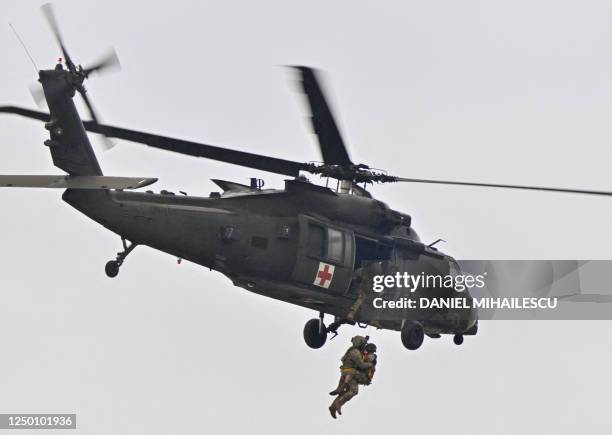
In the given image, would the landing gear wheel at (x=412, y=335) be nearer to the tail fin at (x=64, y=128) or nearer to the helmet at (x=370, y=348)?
the helmet at (x=370, y=348)

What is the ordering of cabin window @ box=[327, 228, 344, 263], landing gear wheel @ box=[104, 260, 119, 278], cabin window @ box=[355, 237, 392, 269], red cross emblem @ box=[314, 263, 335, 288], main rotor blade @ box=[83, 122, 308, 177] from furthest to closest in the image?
cabin window @ box=[355, 237, 392, 269] < cabin window @ box=[327, 228, 344, 263] < red cross emblem @ box=[314, 263, 335, 288] < main rotor blade @ box=[83, 122, 308, 177] < landing gear wheel @ box=[104, 260, 119, 278]

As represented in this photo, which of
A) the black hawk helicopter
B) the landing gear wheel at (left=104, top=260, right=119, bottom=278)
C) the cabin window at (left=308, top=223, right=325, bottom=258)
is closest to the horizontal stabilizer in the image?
the black hawk helicopter

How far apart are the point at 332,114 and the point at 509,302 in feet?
32.5

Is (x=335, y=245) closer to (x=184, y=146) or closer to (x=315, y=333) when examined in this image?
(x=315, y=333)

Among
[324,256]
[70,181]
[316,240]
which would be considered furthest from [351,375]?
[70,181]

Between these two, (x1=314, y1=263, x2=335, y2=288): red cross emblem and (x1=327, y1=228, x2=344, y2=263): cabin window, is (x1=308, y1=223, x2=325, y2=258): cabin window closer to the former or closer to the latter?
(x1=327, y1=228, x2=344, y2=263): cabin window

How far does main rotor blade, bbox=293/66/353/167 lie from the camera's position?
98.6 ft

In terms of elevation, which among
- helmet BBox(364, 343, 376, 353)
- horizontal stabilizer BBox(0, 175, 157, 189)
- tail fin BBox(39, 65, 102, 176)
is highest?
tail fin BBox(39, 65, 102, 176)

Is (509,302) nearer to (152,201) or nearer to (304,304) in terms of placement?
(304,304)

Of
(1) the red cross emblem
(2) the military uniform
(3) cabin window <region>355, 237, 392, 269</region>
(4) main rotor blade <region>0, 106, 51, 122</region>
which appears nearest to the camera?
(4) main rotor blade <region>0, 106, 51, 122</region>

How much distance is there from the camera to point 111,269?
29.8 m

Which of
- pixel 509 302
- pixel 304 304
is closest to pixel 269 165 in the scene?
pixel 304 304

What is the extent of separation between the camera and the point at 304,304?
33906 millimetres

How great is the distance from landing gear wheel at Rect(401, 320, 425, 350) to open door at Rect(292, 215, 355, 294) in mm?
2104
